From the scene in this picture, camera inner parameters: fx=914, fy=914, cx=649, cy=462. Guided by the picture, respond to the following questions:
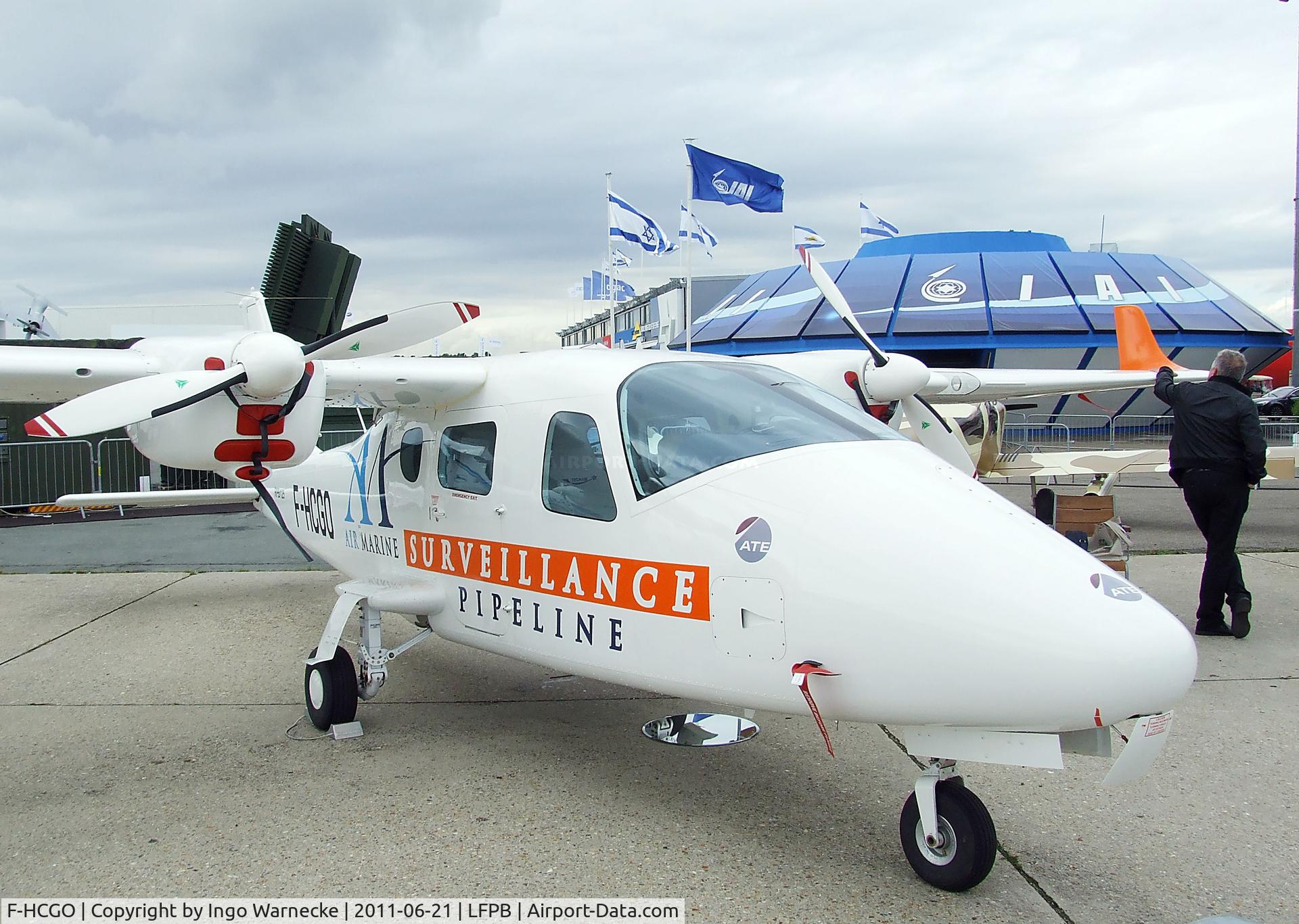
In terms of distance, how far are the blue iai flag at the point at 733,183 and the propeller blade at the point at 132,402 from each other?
512 inches

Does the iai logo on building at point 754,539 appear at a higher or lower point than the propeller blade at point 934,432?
lower

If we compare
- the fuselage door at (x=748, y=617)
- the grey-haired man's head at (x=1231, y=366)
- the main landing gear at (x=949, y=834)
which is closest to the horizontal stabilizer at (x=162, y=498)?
the fuselage door at (x=748, y=617)

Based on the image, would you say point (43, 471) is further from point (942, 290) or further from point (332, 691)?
point (942, 290)

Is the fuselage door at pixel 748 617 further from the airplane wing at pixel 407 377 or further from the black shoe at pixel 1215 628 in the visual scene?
the black shoe at pixel 1215 628

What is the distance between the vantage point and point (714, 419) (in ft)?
13.4

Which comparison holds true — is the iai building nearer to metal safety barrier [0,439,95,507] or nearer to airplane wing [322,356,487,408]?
metal safety barrier [0,439,95,507]

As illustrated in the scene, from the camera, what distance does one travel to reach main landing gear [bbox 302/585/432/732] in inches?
212

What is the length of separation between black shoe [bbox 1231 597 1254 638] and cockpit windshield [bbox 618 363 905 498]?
4.69m

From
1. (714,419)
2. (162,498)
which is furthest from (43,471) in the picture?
(714,419)

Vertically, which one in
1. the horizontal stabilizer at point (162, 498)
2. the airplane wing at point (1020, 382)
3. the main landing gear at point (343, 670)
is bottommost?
the main landing gear at point (343, 670)

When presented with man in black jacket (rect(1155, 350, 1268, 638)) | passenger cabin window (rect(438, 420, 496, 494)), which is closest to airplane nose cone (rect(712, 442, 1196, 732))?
passenger cabin window (rect(438, 420, 496, 494))

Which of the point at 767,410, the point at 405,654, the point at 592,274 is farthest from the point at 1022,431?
the point at 767,410

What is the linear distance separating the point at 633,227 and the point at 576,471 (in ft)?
62.8

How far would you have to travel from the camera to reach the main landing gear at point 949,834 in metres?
3.38
